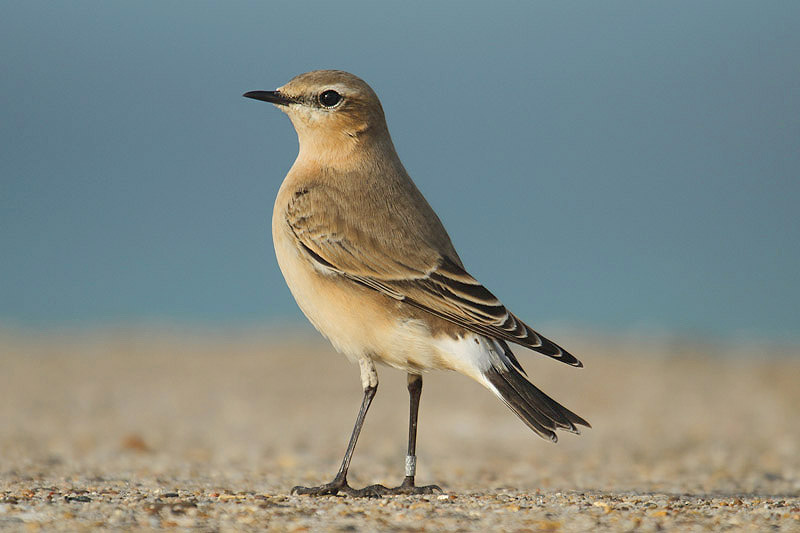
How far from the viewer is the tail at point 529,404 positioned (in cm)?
555

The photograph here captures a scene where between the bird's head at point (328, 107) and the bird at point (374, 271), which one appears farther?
the bird's head at point (328, 107)

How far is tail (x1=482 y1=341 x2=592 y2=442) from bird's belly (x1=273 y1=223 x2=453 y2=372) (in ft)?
1.20

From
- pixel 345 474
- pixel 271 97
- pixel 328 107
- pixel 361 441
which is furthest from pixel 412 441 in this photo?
pixel 361 441

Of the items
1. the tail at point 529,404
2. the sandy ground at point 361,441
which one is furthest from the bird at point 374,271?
the sandy ground at point 361,441

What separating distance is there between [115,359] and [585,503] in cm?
1320

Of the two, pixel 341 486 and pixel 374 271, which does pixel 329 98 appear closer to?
pixel 374 271

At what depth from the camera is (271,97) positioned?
689 cm

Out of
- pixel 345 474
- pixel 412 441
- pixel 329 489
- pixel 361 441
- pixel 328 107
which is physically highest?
pixel 328 107

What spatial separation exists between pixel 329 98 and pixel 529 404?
2.78m

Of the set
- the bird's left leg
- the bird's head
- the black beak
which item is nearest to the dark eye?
the bird's head

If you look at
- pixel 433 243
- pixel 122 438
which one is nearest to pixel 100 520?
pixel 433 243

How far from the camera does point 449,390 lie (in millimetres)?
14516

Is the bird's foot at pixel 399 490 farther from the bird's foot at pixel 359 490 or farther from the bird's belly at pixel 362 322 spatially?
the bird's belly at pixel 362 322

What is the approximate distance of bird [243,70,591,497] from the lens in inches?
228
